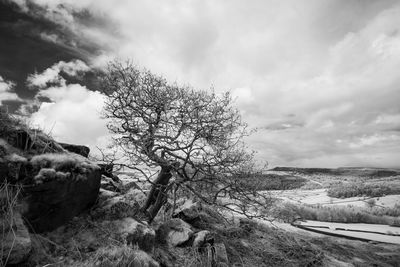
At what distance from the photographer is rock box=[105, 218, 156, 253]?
15.8ft

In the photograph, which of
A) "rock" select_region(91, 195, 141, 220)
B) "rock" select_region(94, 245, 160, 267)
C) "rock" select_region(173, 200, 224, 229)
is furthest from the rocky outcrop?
"rock" select_region(173, 200, 224, 229)

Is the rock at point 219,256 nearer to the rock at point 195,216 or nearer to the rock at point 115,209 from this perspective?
the rock at point 195,216

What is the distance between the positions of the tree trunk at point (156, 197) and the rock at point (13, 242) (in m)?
3.36

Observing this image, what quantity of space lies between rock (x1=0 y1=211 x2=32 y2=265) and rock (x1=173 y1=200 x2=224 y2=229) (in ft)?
15.9

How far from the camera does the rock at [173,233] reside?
6.00 metres

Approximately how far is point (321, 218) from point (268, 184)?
32.9 ft

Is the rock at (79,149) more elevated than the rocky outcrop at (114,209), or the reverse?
the rock at (79,149)

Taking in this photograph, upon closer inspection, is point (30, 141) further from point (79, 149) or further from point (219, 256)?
point (219, 256)

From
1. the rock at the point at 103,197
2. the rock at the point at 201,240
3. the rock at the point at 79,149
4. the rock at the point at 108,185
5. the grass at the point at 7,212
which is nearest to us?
the grass at the point at 7,212

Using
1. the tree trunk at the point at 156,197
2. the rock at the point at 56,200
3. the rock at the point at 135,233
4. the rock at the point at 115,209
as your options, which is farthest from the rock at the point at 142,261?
the tree trunk at the point at 156,197

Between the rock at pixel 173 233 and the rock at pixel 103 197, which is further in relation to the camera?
the rock at pixel 173 233

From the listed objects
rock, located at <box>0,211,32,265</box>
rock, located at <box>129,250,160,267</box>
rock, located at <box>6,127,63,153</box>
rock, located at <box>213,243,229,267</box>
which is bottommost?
rock, located at <box>213,243,229,267</box>

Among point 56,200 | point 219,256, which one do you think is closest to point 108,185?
point 56,200

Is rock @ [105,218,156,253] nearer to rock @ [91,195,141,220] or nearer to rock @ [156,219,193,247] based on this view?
rock @ [91,195,141,220]
